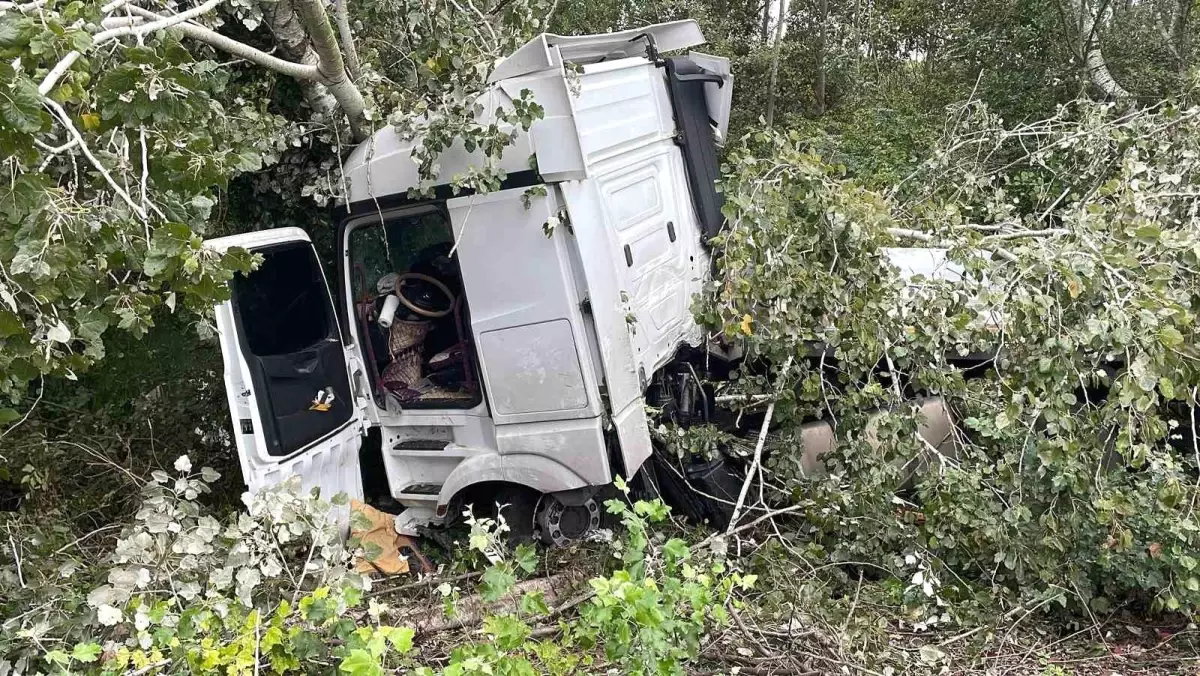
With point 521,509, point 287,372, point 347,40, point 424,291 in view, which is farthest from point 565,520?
point 347,40

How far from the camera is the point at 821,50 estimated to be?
12.6 meters

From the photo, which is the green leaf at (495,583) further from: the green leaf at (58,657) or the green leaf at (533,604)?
the green leaf at (58,657)

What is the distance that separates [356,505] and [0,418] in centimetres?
181

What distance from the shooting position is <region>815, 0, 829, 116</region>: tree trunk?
1245 cm

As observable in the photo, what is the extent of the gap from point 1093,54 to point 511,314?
7.80m

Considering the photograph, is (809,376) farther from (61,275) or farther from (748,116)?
(748,116)

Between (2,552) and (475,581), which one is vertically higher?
(2,552)

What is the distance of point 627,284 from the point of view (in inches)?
169

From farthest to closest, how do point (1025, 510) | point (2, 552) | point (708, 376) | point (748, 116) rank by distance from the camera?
1. point (748, 116)
2. point (708, 376)
3. point (2, 552)
4. point (1025, 510)

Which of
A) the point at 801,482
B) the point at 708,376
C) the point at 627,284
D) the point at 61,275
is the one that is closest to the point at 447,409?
the point at 627,284

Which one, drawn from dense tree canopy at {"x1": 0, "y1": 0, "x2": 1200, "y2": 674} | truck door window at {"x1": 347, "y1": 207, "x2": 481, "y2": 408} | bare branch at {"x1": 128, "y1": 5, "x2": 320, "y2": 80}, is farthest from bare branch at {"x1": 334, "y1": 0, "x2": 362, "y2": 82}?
truck door window at {"x1": 347, "y1": 207, "x2": 481, "y2": 408}

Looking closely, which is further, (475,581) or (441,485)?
(441,485)

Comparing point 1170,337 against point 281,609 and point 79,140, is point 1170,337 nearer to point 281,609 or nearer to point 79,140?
point 281,609

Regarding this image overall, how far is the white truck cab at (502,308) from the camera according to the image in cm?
402
